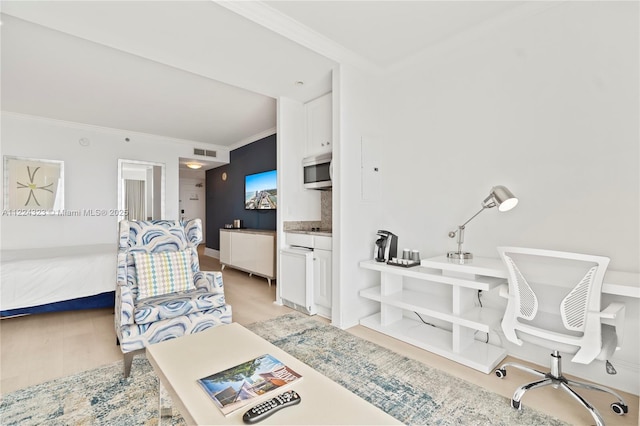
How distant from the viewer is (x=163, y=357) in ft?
4.80

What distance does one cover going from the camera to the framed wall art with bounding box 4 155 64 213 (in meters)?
4.47

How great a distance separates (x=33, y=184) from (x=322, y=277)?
4.68 m

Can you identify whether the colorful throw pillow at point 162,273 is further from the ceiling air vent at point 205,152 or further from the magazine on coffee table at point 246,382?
the ceiling air vent at point 205,152

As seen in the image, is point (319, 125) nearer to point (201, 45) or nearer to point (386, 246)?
point (201, 45)

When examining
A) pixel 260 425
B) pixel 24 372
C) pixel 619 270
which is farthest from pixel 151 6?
pixel 619 270

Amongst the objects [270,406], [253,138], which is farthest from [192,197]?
[270,406]

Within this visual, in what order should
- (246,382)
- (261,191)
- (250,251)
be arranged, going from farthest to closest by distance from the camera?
(261,191) → (250,251) → (246,382)

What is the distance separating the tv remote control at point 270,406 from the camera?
3.39 ft

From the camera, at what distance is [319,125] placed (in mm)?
3672

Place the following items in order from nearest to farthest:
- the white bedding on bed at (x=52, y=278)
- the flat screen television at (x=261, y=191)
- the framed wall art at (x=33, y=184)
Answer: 1. the white bedding on bed at (x=52, y=278)
2. the framed wall art at (x=33, y=184)
3. the flat screen television at (x=261, y=191)

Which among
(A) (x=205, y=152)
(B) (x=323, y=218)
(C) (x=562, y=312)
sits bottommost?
(C) (x=562, y=312)

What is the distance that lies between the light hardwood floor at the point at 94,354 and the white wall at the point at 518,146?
0.38 metres

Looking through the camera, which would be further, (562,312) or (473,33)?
(473,33)

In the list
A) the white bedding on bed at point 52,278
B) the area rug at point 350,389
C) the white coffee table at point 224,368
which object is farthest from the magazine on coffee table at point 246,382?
the white bedding on bed at point 52,278
